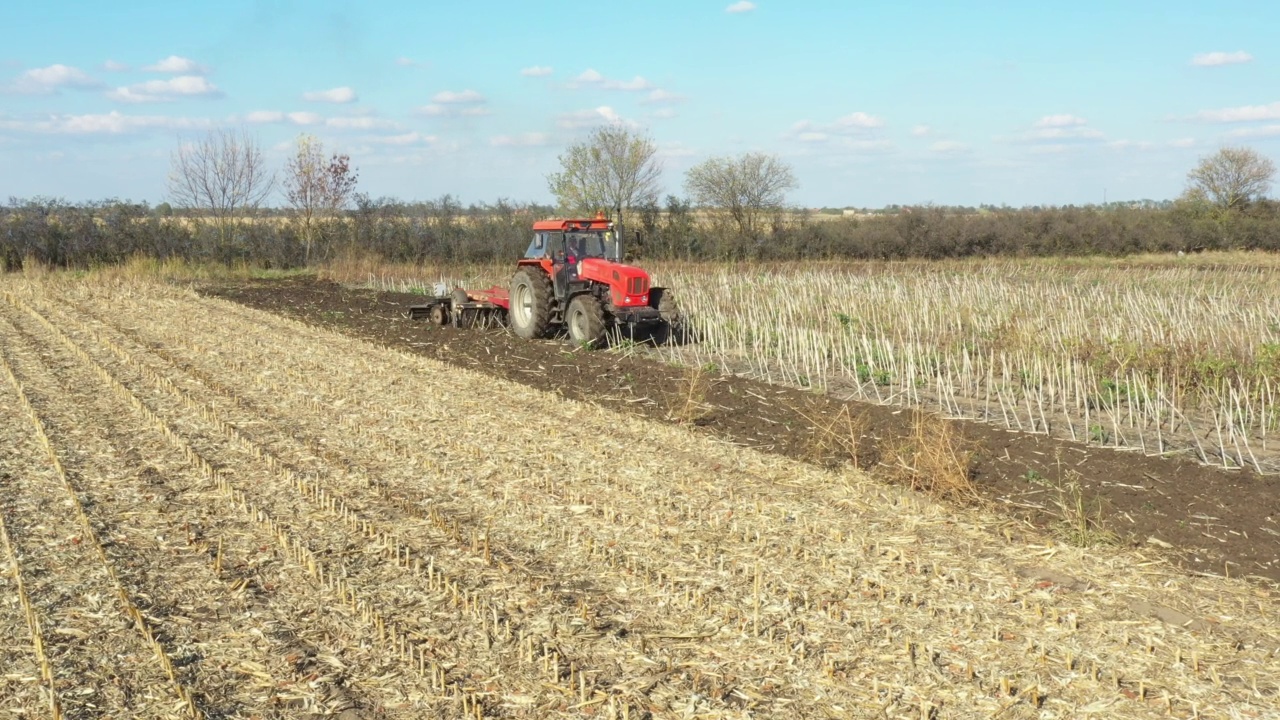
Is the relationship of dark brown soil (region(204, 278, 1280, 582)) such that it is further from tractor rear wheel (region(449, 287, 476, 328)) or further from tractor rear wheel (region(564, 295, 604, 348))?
tractor rear wheel (region(449, 287, 476, 328))

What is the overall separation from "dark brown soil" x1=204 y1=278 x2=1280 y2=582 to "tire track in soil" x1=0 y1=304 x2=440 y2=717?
418cm

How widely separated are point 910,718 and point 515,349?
10.2 metres

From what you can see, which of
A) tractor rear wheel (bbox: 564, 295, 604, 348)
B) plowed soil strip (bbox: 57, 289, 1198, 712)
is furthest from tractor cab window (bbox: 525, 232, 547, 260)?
plowed soil strip (bbox: 57, 289, 1198, 712)

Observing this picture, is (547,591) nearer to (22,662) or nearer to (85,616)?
(85,616)

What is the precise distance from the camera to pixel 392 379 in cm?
1144

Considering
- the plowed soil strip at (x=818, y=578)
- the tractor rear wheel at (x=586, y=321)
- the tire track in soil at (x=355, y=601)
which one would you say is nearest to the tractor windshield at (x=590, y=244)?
the tractor rear wheel at (x=586, y=321)

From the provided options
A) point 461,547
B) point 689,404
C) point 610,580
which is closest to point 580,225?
point 689,404

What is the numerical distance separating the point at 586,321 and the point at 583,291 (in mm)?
588

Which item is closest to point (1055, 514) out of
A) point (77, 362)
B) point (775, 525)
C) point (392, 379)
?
point (775, 525)

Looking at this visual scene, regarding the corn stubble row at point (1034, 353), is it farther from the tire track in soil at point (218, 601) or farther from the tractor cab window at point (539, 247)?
the tire track in soil at point (218, 601)

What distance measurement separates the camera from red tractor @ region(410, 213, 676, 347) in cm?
1336

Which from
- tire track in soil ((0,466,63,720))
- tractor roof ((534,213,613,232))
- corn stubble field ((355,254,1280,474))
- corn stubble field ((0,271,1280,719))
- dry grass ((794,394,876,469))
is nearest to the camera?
tire track in soil ((0,466,63,720))

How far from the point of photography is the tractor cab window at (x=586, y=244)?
14.2 metres

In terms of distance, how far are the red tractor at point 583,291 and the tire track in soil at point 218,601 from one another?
6.64 m
